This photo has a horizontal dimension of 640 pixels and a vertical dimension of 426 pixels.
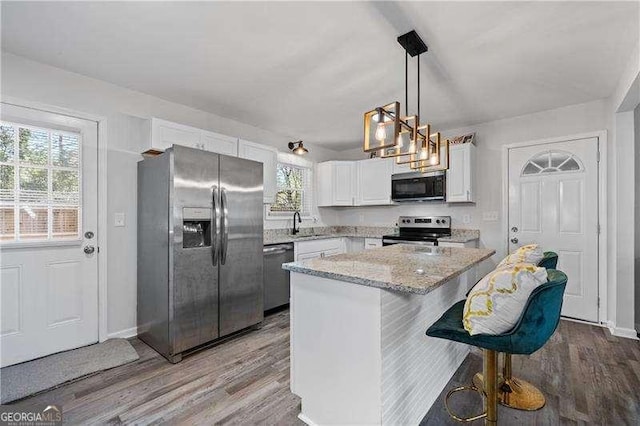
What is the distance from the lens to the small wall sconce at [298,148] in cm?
423

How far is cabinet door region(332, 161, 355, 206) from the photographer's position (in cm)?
493

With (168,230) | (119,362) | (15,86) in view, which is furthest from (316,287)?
(15,86)

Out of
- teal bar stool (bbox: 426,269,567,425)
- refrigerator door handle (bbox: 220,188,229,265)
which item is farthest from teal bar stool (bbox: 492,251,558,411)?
refrigerator door handle (bbox: 220,188,229,265)

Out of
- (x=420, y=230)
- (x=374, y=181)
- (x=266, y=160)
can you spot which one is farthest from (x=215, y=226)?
(x=420, y=230)

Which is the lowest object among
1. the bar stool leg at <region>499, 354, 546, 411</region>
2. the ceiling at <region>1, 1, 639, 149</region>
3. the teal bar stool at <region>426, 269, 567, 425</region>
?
the bar stool leg at <region>499, 354, 546, 411</region>

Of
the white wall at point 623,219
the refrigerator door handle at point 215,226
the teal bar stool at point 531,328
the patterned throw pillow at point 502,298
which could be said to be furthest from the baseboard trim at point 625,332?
the refrigerator door handle at point 215,226

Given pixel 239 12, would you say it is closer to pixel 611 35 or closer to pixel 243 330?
pixel 611 35

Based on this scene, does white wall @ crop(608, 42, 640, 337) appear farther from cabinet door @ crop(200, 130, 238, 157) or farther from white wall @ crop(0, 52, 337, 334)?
white wall @ crop(0, 52, 337, 334)

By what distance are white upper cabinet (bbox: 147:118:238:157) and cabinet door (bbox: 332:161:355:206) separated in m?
1.96

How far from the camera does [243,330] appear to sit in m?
3.04

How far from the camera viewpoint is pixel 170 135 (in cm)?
293

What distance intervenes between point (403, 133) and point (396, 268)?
95 centimetres

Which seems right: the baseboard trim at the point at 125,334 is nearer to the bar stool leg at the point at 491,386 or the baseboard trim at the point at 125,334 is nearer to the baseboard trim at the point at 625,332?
the bar stool leg at the point at 491,386

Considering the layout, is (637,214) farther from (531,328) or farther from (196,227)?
(196,227)
